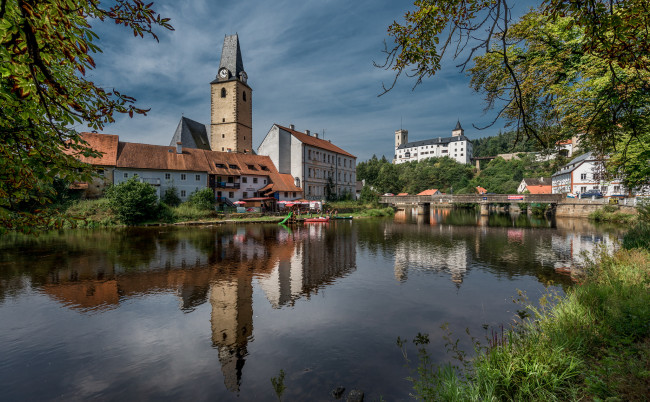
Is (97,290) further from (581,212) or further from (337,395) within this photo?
(581,212)

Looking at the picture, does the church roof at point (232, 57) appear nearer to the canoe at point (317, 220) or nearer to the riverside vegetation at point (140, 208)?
the riverside vegetation at point (140, 208)

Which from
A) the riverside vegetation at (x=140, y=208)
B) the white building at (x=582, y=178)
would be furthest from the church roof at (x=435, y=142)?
the riverside vegetation at (x=140, y=208)

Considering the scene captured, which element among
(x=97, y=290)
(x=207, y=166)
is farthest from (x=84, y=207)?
(x=97, y=290)

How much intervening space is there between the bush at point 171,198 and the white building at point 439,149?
128m

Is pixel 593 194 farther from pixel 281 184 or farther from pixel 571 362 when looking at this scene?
pixel 571 362

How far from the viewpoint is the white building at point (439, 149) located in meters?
140

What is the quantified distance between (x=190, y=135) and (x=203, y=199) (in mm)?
18725

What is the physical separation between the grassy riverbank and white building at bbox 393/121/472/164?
144895mm

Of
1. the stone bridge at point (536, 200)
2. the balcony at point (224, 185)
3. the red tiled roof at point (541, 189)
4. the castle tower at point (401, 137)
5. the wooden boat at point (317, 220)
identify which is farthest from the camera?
the castle tower at point (401, 137)

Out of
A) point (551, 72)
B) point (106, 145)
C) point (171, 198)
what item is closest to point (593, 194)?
point (551, 72)

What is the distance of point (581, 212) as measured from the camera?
160 ft

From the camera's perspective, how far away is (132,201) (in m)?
34.3

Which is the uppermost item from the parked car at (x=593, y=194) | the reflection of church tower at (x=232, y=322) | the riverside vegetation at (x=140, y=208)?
the parked car at (x=593, y=194)

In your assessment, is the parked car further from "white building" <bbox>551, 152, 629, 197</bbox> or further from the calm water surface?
the calm water surface
